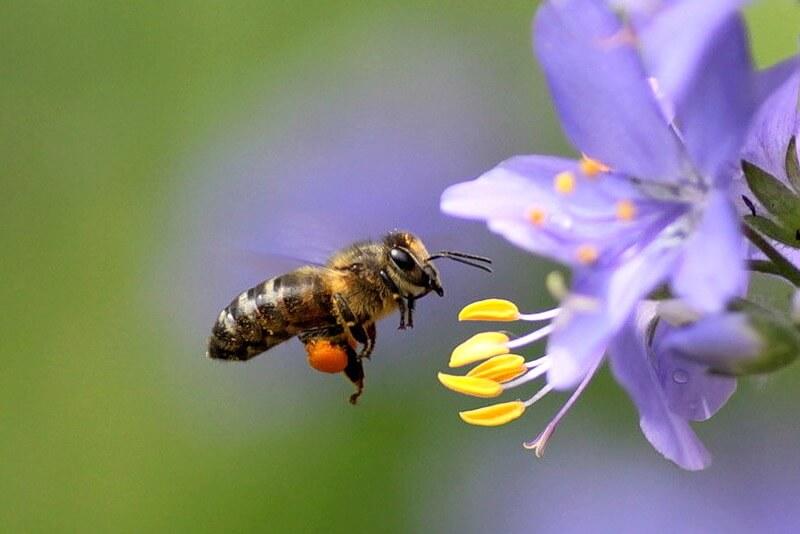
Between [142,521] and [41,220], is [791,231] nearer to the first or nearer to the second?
[142,521]

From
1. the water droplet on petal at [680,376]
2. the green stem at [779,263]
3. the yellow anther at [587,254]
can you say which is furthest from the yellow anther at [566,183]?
the water droplet on petal at [680,376]

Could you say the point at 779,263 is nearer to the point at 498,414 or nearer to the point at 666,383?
the point at 666,383

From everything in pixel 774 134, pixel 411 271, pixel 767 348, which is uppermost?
pixel 774 134

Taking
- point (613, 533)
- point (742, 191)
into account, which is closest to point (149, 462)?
point (613, 533)

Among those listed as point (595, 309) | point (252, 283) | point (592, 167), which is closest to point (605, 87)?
point (592, 167)

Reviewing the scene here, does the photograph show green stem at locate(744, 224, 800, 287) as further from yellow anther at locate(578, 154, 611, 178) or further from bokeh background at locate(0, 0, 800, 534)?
bokeh background at locate(0, 0, 800, 534)
